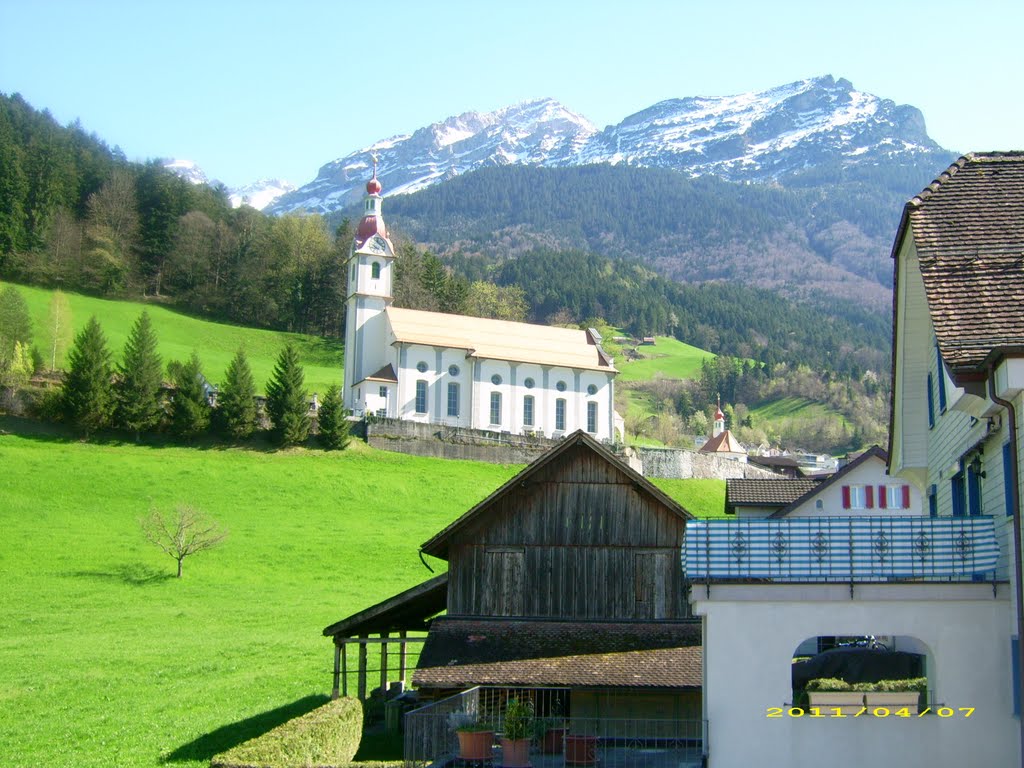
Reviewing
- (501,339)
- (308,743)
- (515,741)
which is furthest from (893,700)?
(501,339)

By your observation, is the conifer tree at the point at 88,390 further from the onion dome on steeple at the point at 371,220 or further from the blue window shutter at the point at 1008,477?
the blue window shutter at the point at 1008,477

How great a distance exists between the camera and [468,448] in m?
76.0

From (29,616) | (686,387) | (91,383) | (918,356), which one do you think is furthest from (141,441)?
(686,387)

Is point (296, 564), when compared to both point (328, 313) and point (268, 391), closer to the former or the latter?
point (268, 391)

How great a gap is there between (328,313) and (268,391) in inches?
1999

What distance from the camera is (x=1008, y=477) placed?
48.5 feet

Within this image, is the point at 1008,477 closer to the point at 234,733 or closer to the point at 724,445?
the point at 234,733

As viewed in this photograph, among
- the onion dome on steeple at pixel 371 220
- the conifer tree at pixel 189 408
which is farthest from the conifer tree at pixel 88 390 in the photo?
the onion dome on steeple at pixel 371 220

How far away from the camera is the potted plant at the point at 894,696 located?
610 inches

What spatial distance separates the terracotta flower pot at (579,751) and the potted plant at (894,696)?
188 inches

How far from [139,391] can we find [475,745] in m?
53.7

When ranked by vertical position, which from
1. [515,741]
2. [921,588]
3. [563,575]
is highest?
[921,588]

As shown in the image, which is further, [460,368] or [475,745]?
[460,368]

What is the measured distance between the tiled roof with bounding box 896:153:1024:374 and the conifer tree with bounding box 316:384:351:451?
54.5 meters
